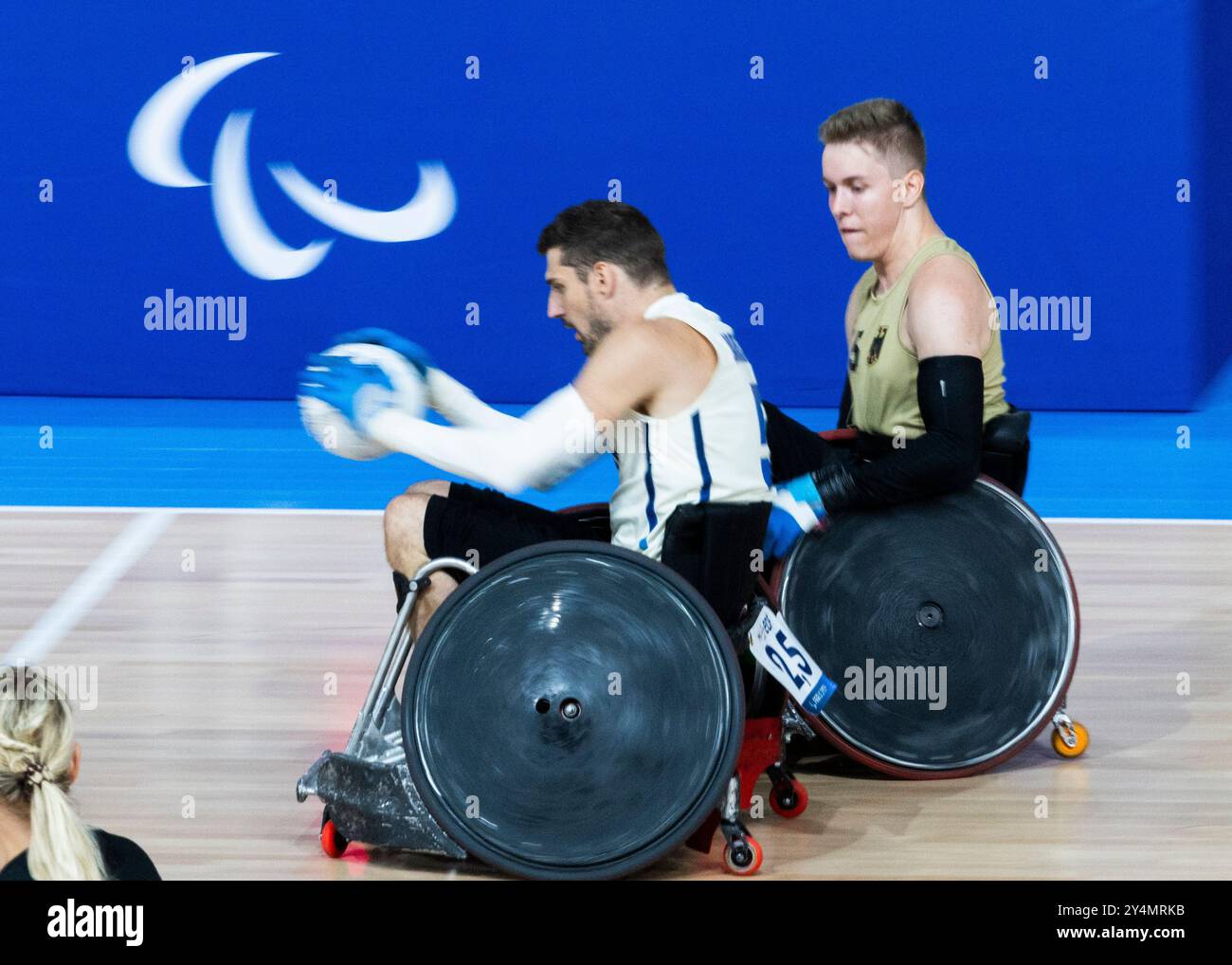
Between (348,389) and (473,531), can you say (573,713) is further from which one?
(348,389)

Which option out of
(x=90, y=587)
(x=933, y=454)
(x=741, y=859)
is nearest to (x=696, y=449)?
(x=933, y=454)

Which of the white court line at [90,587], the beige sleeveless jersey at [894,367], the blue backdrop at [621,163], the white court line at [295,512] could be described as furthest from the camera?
the blue backdrop at [621,163]

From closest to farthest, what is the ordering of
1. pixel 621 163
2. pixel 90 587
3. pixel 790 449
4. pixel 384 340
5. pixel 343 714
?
pixel 384 340 < pixel 790 449 < pixel 343 714 < pixel 90 587 < pixel 621 163

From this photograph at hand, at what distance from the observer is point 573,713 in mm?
3564

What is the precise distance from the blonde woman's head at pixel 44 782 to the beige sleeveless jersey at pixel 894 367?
237 centimetres

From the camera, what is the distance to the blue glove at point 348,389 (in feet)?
12.3

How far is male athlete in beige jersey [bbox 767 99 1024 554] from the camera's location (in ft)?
13.9

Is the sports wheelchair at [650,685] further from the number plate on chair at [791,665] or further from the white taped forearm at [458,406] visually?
the white taped forearm at [458,406]

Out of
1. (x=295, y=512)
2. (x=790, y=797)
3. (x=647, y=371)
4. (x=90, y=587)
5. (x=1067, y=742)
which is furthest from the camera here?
(x=295, y=512)

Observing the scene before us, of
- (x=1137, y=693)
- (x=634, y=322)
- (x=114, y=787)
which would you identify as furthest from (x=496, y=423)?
(x=1137, y=693)

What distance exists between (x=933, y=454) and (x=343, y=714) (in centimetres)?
170

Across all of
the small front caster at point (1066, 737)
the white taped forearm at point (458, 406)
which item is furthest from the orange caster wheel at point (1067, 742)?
the white taped forearm at point (458, 406)

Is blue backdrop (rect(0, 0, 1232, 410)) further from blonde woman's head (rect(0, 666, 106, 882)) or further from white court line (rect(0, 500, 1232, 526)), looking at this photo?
blonde woman's head (rect(0, 666, 106, 882))

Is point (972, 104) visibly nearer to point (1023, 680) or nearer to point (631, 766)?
point (1023, 680)
